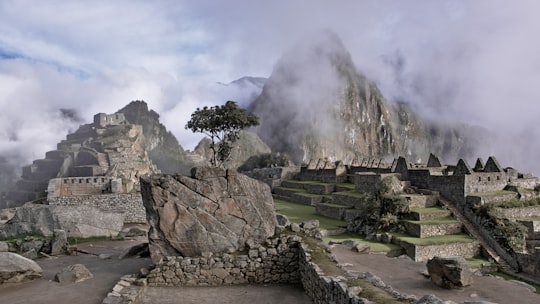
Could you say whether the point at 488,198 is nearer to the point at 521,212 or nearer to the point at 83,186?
the point at 521,212

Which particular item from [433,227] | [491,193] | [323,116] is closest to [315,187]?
[491,193]

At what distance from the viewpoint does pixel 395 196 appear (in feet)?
82.4

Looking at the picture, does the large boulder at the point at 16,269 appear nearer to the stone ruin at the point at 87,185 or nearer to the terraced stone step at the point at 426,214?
the stone ruin at the point at 87,185

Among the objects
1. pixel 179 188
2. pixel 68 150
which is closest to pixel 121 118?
pixel 68 150

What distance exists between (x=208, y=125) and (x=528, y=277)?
846 inches

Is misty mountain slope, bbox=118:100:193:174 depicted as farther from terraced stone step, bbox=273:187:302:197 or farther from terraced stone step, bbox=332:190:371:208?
terraced stone step, bbox=332:190:371:208

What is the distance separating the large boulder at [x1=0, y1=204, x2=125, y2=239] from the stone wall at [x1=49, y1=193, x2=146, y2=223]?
515 centimetres

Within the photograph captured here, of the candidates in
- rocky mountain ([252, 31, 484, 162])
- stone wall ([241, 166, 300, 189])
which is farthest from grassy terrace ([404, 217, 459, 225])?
rocky mountain ([252, 31, 484, 162])

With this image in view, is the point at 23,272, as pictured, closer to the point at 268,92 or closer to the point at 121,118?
the point at 121,118

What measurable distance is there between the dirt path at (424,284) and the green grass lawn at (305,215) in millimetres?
8923

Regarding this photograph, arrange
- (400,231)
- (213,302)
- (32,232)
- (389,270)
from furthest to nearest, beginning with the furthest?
(400,231) → (32,232) → (389,270) → (213,302)

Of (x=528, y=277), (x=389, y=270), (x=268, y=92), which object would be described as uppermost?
(x=268, y=92)

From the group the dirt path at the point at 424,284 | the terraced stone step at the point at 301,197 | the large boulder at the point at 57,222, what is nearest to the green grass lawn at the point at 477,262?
the dirt path at the point at 424,284

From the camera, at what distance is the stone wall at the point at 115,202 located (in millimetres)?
25172
